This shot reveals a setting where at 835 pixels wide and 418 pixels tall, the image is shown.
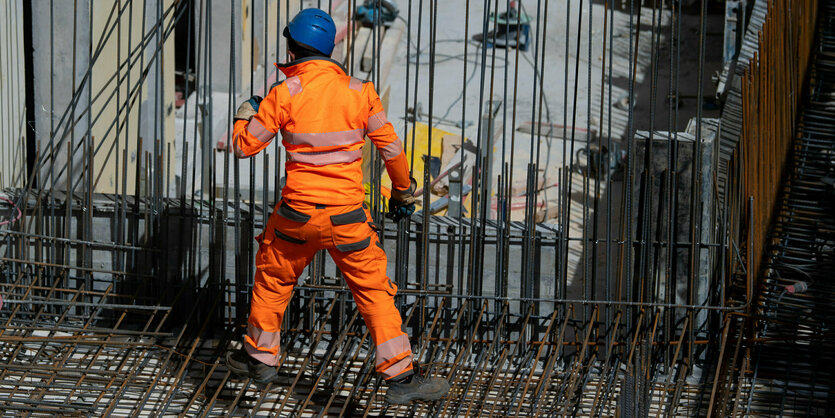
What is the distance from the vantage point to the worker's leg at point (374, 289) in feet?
21.2

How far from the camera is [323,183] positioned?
20.8 feet

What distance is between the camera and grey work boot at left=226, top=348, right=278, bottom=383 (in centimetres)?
684

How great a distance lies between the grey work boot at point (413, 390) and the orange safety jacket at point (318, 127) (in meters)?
1.14

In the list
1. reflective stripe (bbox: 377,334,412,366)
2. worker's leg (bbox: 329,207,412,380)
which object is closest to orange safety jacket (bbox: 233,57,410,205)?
worker's leg (bbox: 329,207,412,380)

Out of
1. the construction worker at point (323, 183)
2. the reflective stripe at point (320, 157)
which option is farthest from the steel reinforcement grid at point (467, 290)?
the reflective stripe at point (320, 157)

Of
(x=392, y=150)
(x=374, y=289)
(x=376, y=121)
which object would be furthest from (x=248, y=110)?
(x=374, y=289)

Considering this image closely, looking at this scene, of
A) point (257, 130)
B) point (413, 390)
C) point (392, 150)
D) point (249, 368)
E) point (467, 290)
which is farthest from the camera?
point (467, 290)

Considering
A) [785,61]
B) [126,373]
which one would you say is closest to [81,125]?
[126,373]

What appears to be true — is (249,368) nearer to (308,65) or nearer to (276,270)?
(276,270)

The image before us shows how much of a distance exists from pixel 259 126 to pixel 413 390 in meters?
1.82

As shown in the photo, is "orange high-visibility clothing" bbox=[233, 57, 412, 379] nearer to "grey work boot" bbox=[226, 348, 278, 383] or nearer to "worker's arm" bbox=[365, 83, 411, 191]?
"worker's arm" bbox=[365, 83, 411, 191]

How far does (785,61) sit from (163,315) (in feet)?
20.5

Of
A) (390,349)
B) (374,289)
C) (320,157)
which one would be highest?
(320,157)

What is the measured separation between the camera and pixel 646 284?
25.9 ft
